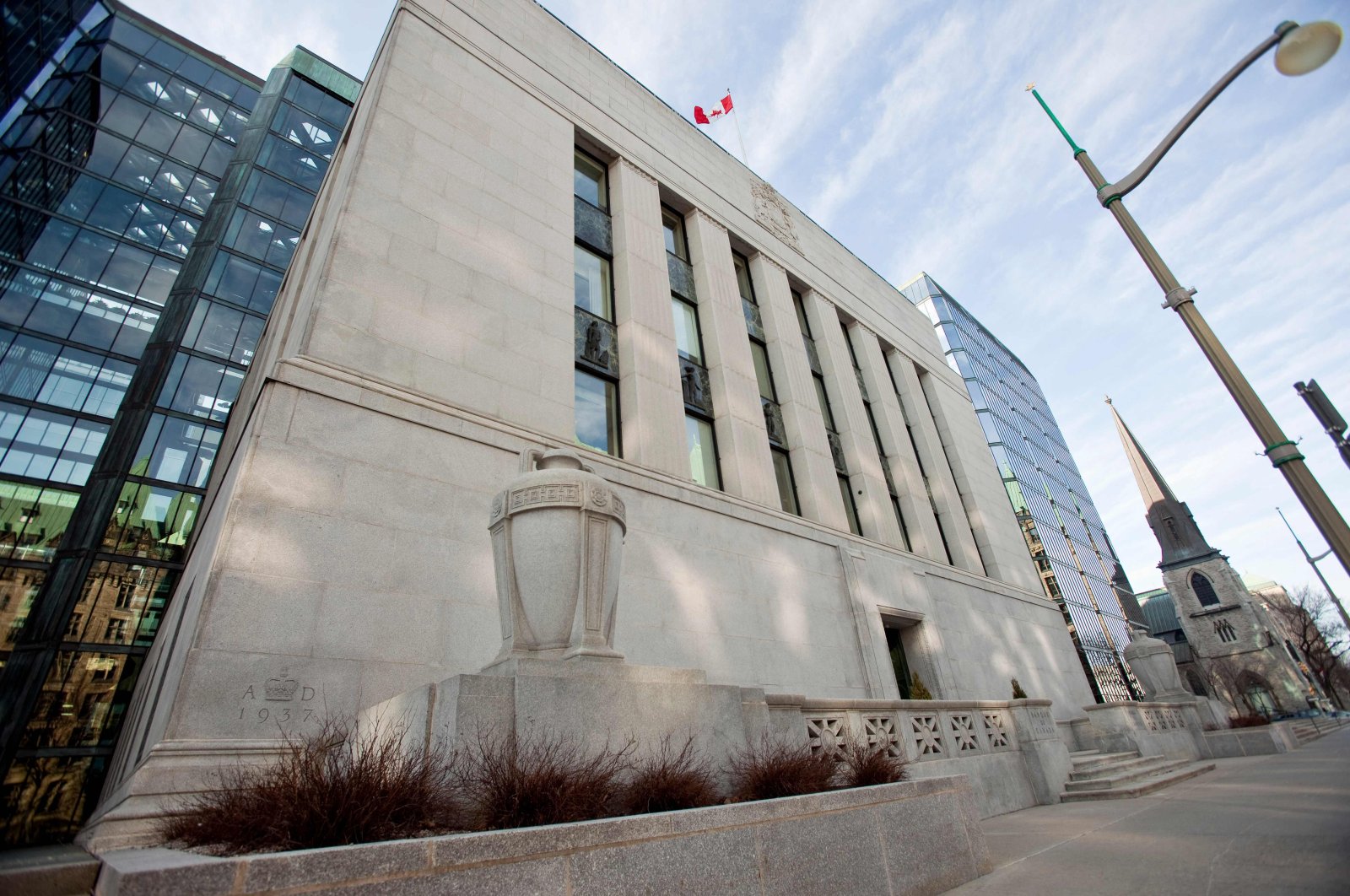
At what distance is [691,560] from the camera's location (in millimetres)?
11992

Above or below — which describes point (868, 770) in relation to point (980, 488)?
below

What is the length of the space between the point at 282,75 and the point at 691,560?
34.4m

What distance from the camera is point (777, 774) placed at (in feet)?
15.9

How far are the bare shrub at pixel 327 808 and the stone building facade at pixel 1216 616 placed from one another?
296 ft

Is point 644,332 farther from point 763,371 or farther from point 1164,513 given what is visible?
point 1164,513

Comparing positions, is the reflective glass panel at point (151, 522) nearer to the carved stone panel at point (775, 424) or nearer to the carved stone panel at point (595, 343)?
the carved stone panel at point (595, 343)

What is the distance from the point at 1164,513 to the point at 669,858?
10720cm

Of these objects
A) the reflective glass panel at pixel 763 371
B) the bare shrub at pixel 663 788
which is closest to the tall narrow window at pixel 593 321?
the reflective glass panel at pixel 763 371

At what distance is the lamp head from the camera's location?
523cm

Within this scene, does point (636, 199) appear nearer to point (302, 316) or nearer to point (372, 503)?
point (302, 316)

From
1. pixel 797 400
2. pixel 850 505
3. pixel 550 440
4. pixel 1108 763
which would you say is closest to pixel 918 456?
pixel 850 505

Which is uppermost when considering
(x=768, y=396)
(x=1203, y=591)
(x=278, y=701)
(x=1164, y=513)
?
(x=1164, y=513)

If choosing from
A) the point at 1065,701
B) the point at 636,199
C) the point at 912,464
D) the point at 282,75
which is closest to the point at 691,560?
the point at 636,199

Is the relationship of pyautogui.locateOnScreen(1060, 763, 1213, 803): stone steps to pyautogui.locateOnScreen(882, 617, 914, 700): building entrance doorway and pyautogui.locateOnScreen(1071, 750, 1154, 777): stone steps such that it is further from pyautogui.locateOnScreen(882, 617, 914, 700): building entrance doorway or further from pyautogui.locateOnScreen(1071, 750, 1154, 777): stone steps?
pyautogui.locateOnScreen(882, 617, 914, 700): building entrance doorway
